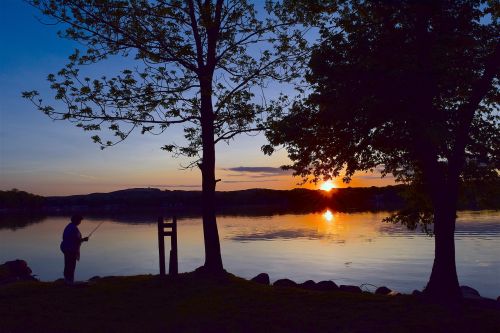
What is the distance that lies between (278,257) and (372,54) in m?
38.1

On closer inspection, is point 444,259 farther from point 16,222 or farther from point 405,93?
point 16,222

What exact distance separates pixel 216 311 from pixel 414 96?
9622 millimetres

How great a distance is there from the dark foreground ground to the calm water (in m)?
20.2

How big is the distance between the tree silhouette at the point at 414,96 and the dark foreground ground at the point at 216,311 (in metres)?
2.99

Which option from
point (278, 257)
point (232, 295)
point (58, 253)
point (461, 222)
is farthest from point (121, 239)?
point (232, 295)

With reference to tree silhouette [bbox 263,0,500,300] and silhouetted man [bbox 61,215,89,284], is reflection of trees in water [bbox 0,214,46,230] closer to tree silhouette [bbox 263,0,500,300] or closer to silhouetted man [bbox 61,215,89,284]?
silhouetted man [bbox 61,215,89,284]

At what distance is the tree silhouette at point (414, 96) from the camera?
1617cm

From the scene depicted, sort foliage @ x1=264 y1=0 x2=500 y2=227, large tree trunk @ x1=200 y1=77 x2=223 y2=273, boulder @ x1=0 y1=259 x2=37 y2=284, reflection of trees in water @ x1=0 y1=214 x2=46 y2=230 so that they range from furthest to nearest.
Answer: reflection of trees in water @ x1=0 y1=214 x2=46 y2=230
boulder @ x1=0 y1=259 x2=37 y2=284
large tree trunk @ x1=200 y1=77 x2=223 y2=273
foliage @ x1=264 y1=0 x2=500 y2=227

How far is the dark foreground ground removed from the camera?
42.5ft

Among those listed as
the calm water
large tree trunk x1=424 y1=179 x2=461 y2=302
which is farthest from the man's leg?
the calm water

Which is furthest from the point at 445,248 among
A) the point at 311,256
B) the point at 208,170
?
the point at 311,256

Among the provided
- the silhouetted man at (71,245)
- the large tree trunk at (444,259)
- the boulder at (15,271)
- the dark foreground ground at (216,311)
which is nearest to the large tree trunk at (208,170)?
the dark foreground ground at (216,311)

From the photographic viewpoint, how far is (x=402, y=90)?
16578 mm

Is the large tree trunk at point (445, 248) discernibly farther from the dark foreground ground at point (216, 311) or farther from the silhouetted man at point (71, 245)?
the silhouetted man at point (71, 245)
